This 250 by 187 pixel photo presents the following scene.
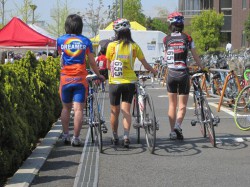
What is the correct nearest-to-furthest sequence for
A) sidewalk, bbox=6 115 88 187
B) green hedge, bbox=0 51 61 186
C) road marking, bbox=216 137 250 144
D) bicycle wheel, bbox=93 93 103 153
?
sidewalk, bbox=6 115 88 187
green hedge, bbox=0 51 61 186
bicycle wheel, bbox=93 93 103 153
road marking, bbox=216 137 250 144

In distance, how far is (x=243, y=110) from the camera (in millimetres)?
9219

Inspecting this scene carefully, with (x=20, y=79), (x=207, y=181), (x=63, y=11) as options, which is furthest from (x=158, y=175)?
(x=63, y=11)

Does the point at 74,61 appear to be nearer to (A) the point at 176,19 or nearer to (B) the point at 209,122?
(A) the point at 176,19

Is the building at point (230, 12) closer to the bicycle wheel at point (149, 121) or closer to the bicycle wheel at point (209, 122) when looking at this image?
the bicycle wheel at point (209, 122)

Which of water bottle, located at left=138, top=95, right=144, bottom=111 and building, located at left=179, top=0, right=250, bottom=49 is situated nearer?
water bottle, located at left=138, top=95, right=144, bottom=111

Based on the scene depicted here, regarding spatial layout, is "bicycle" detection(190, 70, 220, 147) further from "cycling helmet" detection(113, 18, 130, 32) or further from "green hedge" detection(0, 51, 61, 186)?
"green hedge" detection(0, 51, 61, 186)

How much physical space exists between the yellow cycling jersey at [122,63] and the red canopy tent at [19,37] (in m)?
11.3

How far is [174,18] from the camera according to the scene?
26.1ft

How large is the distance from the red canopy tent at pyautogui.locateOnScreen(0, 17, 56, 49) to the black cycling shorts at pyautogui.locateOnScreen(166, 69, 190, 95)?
36.2 ft

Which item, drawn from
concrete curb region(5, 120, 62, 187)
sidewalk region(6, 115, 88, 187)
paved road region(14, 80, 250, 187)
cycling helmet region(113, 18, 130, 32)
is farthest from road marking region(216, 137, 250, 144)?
concrete curb region(5, 120, 62, 187)

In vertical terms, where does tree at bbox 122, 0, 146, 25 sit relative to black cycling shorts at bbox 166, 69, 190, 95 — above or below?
above

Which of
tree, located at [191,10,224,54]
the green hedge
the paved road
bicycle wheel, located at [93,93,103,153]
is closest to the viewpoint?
the paved road

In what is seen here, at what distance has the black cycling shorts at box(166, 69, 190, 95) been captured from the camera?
8.02 meters

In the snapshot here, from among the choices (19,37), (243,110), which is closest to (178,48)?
(243,110)
